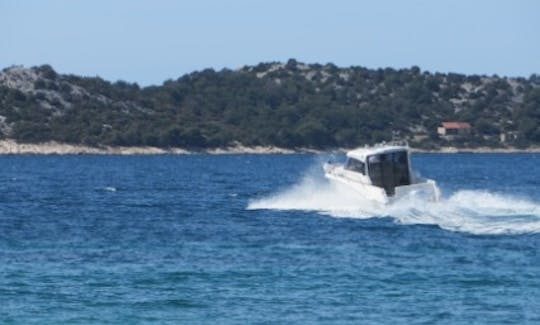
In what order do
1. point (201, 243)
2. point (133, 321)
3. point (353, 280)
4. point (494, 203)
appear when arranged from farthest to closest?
point (494, 203)
point (201, 243)
point (353, 280)
point (133, 321)

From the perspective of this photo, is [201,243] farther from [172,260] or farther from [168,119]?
[168,119]

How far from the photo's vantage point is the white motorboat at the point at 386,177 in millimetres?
52000

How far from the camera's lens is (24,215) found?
5491 centimetres

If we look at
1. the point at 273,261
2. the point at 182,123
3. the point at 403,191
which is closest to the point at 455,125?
the point at 182,123

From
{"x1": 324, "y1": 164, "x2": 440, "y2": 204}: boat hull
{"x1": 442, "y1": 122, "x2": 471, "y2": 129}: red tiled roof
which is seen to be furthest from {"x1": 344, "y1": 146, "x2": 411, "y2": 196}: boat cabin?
{"x1": 442, "y1": 122, "x2": 471, "y2": 129}: red tiled roof

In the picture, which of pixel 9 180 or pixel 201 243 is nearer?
pixel 201 243

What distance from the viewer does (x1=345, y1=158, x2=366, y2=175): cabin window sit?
5525 cm

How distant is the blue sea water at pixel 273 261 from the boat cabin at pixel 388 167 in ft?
4.06

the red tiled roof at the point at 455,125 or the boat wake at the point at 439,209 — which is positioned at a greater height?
the red tiled roof at the point at 455,125

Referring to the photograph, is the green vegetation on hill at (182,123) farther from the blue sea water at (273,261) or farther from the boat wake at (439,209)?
the boat wake at (439,209)

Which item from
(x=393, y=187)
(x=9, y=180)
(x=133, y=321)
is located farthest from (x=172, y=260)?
(x=9, y=180)

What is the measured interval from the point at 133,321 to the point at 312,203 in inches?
1263

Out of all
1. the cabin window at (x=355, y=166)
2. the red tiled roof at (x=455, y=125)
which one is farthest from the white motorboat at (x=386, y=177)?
the red tiled roof at (x=455, y=125)

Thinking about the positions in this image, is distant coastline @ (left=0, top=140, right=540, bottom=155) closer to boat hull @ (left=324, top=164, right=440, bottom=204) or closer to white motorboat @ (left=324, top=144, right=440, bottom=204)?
white motorboat @ (left=324, top=144, right=440, bottom=204)
